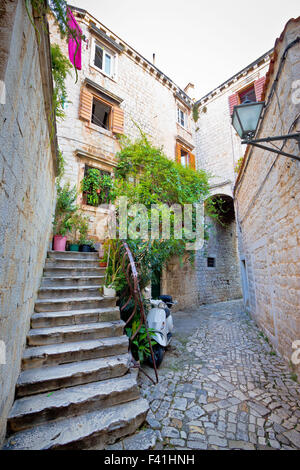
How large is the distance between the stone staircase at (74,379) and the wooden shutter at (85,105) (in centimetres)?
595

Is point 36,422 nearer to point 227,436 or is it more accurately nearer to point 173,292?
point 227,436

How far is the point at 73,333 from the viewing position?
2.48 meters

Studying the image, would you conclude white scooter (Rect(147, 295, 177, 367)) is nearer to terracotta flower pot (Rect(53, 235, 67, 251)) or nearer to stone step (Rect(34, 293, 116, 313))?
stone step (Rect(34, 293, 116, 313))

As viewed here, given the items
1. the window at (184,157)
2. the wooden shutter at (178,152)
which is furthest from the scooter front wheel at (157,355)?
the window at (184,157)

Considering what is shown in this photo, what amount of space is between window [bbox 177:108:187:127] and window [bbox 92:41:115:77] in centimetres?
412

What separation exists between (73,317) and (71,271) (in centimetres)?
117

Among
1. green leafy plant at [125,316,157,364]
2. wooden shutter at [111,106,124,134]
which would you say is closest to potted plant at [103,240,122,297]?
green leafy plant at [125,316,157,364]

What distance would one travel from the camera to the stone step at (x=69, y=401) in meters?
1.60

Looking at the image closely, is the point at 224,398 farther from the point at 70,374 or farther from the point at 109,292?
the point at 109,292

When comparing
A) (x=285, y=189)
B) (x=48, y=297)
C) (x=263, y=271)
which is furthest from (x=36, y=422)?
(x=263, y=271)

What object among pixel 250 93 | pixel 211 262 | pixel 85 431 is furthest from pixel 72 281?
pixel 250 93

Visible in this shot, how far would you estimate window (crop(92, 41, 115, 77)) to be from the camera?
7.61 metres
